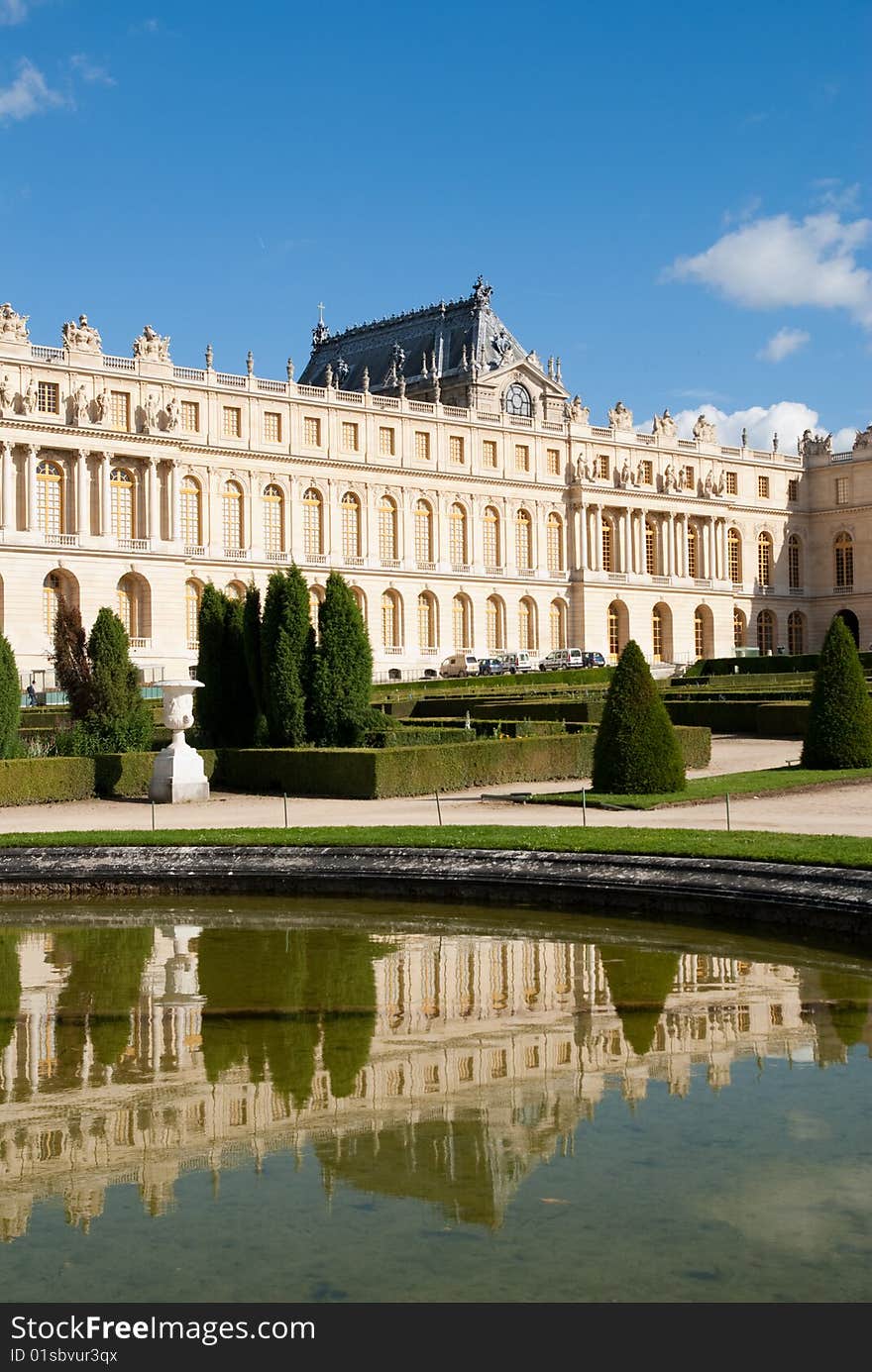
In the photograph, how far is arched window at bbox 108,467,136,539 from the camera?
1987 inches

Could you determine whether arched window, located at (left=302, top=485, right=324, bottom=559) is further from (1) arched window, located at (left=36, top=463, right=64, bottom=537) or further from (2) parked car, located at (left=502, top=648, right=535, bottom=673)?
(1) arched window, located at (left=36, top=463, right=64, bottom=537)

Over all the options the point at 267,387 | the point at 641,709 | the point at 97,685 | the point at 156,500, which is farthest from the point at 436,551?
the point at 641,709

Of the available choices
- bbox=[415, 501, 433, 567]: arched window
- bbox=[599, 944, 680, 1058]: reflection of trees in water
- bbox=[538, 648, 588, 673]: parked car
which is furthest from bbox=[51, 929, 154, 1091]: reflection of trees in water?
bbox=[415, 501, 433, 567]: arched window

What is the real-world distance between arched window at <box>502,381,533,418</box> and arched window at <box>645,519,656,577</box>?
7.66m

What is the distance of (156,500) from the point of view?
2013 inches

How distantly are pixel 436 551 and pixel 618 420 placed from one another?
12.8 m

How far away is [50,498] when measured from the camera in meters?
49.2

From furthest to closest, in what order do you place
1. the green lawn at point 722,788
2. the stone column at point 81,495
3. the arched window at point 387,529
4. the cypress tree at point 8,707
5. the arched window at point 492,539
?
the arched window at point 492,539, the arched window at point 387,529, the stone column at point 81,495, the cypress tree at point 8,707, the green lawn at point 722,788

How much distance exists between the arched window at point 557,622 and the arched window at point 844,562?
18.8m

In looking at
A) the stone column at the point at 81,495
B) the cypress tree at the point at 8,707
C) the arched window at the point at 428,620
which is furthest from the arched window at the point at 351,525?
the cypress tree at the point at 8,707

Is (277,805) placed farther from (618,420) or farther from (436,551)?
(618,420)

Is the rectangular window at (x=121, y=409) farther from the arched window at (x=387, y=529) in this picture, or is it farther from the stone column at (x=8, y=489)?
the arched window at (x=387, y=529)

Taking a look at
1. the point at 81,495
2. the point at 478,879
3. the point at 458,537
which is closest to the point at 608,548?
the point at 458,537

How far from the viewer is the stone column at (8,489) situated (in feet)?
156
